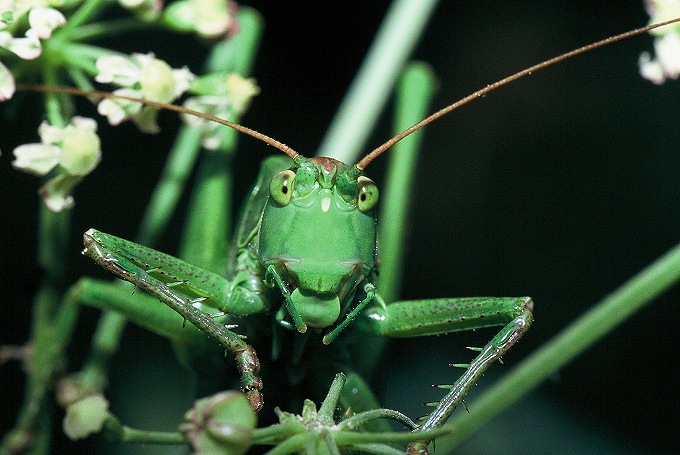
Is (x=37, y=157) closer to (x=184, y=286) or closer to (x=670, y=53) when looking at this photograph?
(x=184, y=286)

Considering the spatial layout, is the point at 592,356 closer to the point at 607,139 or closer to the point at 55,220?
the point at 607,139

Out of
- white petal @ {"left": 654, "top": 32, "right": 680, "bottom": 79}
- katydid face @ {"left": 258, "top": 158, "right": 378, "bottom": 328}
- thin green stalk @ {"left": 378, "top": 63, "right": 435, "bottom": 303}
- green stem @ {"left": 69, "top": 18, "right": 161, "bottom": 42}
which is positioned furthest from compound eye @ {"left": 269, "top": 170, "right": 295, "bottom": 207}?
white petal @ {"left": 654, "top": 32, "right": 680, "bottom": 79}

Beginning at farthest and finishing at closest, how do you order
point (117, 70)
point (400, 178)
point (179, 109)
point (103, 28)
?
point (400, 178), point (103, 28), point (117, 70), point (179, 109)

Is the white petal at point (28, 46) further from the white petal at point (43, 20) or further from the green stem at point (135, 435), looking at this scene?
the green stem at point (135, 435)

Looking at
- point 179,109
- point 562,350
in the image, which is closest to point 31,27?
point 179,109

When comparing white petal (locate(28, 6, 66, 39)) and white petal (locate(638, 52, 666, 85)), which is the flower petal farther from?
white petal (locate(638, 52, 666, 85))

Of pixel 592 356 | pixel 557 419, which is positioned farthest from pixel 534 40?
pixel 557 419

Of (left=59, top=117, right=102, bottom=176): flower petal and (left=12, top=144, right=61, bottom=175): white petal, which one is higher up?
(left=59, top=117, right=102, bottom=176): flower petal
